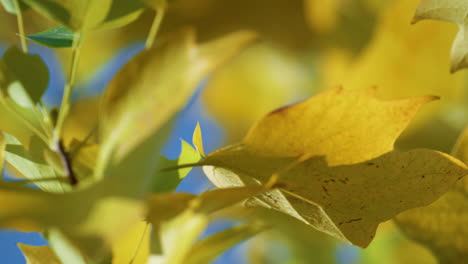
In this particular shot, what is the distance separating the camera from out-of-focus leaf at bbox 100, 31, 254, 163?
185 mm

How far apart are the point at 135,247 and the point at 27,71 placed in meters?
0.09

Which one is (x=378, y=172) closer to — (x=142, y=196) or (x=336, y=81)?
(x=142, y=196)

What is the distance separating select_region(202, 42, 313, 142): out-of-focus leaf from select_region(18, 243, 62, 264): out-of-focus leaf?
0.36 m

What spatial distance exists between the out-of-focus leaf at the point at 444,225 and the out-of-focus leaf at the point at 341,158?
A: 0.10 m

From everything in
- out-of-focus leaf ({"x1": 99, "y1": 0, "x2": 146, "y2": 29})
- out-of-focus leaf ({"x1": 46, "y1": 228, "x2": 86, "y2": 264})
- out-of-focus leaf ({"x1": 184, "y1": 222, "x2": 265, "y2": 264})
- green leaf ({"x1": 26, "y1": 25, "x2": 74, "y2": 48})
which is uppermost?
out-of-focus leaf ({"x1": 99, "y1": 0, "x2": 146, "y2": 29})

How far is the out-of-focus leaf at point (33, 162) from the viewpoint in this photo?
0.23 metres

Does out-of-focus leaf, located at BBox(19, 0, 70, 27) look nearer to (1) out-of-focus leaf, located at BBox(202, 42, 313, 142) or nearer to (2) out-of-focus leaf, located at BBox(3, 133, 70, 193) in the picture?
(2) out-of-focus leaf, located at BBox(3, 133, 70, 193)

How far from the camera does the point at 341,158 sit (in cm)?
24

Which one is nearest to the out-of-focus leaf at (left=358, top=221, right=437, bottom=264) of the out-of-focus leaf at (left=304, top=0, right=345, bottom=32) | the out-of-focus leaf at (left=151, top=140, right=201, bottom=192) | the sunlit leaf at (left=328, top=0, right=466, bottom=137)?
the sunlit leaf at (left=328, top=0, right=466, bottom=137)

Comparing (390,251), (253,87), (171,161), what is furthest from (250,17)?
(171,161)

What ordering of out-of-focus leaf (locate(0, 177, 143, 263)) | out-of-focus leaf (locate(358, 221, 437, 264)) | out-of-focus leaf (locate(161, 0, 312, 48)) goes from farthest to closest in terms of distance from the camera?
out-of-focus leaf (locate(161, 0, 312, 48))
out-of-focus leaf (locate(358, 221, 437, 264))
out-of-focus leaf (locate(0, 177, 143, 263))

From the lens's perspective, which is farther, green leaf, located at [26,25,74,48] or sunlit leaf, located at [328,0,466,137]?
sunlit leaf, located at [328,0,466,137]

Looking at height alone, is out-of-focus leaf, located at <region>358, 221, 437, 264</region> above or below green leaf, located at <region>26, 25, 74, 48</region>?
below

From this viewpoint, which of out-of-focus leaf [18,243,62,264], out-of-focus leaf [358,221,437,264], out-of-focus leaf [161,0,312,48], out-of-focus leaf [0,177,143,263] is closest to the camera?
out-of-focus leaf [0,177,143,263]
